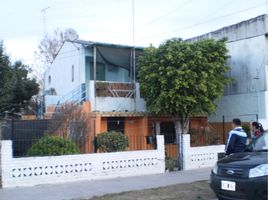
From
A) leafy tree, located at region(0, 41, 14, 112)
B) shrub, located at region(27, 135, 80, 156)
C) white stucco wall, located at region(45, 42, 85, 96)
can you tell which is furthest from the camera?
white stucco wall, located at region(45, 42, 85, 96)

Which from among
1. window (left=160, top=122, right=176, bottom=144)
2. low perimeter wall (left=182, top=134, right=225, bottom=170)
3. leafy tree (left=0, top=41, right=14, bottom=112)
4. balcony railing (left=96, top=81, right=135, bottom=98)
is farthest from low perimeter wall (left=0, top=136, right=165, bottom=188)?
window (left=160, top=122, right=176, bottom=144)

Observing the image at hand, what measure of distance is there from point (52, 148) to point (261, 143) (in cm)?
597

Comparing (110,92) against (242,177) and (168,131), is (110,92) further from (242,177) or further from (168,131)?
(242,177)

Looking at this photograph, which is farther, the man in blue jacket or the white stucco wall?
the white stucco wall

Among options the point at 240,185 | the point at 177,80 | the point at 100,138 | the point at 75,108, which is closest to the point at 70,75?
the point at 75,108

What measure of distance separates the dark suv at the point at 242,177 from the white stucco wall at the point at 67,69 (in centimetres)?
1383

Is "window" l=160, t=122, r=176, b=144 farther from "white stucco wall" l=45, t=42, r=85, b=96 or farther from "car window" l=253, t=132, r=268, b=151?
"car window" l=253, t=132, r=268, b=151

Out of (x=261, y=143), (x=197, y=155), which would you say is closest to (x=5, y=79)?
(x=197, y=155)

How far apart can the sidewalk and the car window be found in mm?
3104

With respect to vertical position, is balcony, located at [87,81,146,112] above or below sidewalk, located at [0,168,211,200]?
above

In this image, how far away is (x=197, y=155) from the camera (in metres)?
16.0

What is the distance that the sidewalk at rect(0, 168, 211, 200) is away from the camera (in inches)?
415

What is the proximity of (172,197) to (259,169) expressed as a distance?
2.53 m

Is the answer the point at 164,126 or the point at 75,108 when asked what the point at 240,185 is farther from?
the point at 164,126
